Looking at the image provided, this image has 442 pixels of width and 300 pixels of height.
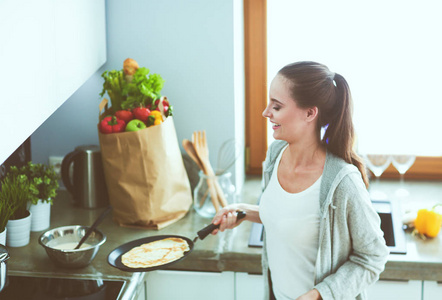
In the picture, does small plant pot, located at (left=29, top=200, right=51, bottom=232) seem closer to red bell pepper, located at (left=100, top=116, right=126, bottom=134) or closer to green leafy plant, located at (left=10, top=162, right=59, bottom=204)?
green leafy plant, located at (left=10, top=162, right=59, bottom=204)

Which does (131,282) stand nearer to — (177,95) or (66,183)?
(66,183)

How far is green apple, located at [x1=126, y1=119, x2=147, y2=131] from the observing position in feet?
6.63

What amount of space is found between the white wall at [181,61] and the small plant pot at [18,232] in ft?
1.68

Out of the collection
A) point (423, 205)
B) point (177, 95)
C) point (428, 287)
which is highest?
point (177, 95)

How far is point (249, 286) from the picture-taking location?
Answer: 1941 mm

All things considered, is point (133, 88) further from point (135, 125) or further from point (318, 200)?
point (318, 200)

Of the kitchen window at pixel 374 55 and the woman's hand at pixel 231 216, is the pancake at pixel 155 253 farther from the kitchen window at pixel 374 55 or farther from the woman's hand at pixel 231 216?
the kitchen window at pixel 374 55

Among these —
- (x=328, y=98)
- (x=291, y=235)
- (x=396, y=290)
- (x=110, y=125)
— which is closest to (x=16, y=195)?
(x=110, y=125)

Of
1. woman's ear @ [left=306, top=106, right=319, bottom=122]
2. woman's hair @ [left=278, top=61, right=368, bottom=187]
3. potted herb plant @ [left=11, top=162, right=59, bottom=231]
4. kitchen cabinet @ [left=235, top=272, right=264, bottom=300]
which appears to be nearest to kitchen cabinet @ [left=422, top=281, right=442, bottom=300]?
kitchen cabinet @ [left=235, top=272, right=264, bottom=300]

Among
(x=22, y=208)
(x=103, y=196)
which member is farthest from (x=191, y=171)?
(x=22, y=208)

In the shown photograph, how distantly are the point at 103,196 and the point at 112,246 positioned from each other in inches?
13.9

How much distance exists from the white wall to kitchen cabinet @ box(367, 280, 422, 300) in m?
0.77

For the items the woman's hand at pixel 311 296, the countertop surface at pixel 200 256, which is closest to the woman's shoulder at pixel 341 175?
the woman's hand at pixel 311 296

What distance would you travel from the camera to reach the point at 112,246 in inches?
77.4
